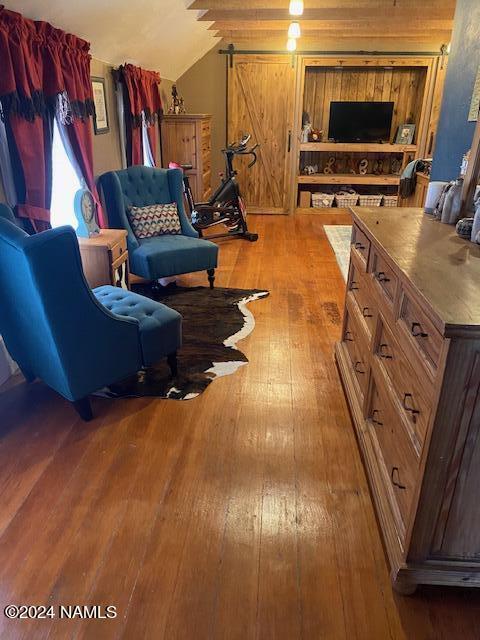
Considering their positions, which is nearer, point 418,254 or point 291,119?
point 418,254


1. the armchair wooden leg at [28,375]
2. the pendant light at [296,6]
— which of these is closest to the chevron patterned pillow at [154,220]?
the armchair wooden leg at [28,375]

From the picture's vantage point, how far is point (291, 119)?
667 cm

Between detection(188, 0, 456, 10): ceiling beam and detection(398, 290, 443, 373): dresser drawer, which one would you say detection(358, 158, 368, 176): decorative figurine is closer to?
detection(188, 0, 456, 10): ceiling beam

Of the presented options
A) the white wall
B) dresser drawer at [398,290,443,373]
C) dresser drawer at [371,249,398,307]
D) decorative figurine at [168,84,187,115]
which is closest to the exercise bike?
decorative figurine at [168,84,187,115]

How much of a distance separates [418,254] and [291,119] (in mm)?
→ 5627

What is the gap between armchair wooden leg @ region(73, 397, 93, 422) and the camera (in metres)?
2.28

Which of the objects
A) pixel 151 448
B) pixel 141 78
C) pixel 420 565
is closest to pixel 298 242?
pixel 141 78

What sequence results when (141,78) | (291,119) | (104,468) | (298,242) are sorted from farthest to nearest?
1. (291,119)
2. (298,242)
3. (141,78)
4. (104,468)

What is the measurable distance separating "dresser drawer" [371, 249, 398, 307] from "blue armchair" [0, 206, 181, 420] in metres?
1.12

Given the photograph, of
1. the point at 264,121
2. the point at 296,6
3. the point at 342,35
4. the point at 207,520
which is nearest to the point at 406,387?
the point at 207,520

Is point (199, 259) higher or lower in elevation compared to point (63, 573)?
→ higher

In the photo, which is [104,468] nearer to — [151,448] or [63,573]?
[151,448]

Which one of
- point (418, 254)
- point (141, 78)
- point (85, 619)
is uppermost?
point (141, 78)

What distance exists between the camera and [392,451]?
168 cm
